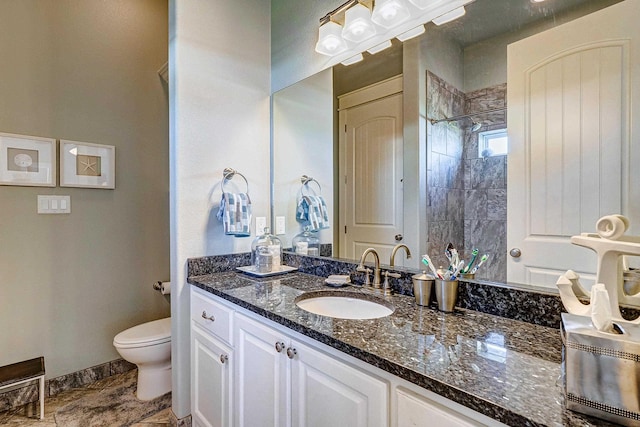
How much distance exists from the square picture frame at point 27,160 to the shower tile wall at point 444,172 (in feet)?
7.49

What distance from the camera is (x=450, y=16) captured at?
51.3 inches

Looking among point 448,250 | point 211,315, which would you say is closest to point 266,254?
point 211,315

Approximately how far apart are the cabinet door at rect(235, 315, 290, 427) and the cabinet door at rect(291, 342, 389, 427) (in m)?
0.07

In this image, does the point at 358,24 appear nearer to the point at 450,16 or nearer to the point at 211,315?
the point at 450,16

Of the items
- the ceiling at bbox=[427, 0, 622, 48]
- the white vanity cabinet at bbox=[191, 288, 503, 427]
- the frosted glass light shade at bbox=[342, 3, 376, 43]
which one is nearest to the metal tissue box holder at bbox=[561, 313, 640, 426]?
the white vanity cabinet at bbox=[191, 288, 503, 427]

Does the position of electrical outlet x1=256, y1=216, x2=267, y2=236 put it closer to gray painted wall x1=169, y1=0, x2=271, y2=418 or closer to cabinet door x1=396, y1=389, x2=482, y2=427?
gray painted wall x1=169, y1=0, x2=271, y2=418

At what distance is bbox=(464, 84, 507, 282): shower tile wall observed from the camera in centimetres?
116

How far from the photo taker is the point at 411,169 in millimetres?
1457

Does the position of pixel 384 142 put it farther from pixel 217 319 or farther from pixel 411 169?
pixel 217 319

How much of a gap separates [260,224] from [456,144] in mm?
1233

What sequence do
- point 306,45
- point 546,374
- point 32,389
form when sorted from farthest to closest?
point 32,389, point 306,45, point 546,374

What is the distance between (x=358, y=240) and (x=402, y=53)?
3.03 ft

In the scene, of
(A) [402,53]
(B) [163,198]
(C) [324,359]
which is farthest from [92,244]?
(A) [402,53]

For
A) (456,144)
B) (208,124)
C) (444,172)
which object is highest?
(208,124)
